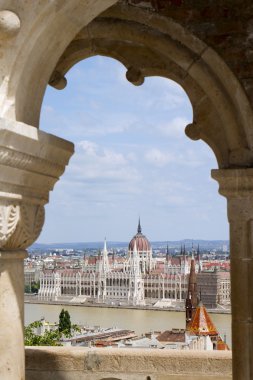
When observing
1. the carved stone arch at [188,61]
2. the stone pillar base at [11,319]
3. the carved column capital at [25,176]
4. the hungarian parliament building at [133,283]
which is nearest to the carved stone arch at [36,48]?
the carved column capital at [25,176]

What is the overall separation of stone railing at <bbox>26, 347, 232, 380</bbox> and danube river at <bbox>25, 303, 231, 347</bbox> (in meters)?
54.7

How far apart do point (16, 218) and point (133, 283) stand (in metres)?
91.6

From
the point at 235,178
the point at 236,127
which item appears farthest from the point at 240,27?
the point at 235,178

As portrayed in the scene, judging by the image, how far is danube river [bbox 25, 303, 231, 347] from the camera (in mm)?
64312

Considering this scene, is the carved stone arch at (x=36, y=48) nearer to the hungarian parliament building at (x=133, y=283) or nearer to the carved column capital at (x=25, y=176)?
the carved column capital at (x=25, y=176)

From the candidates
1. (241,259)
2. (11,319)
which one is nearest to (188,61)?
(241,259)

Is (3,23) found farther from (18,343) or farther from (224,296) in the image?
(224,296)

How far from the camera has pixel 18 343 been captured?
178 centimetres

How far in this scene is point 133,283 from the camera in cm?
9256

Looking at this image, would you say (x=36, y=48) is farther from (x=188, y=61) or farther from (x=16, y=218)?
(x=188, y=61)

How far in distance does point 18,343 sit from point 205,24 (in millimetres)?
2282

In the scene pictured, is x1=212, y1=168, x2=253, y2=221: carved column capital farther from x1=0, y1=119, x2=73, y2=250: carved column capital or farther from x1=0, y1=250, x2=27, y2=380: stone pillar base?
x1=0, y1=250, x2=27, y2=380: stone pillar base

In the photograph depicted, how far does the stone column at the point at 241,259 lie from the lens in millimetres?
3475

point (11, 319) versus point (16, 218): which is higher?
point (16, 218)
